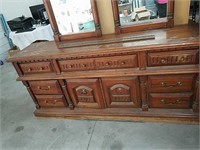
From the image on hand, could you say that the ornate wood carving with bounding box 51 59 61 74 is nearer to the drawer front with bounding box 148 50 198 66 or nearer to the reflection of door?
the drawer front with bounding box 148 50 198 66

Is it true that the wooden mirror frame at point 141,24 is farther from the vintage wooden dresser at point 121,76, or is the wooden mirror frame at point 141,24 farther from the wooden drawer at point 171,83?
the wooden drawer at point 171,83

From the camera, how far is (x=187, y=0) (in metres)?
1.47

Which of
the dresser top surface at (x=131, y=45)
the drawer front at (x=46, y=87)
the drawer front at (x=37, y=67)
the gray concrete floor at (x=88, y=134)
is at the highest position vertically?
the dresser top surface at (x=131, y=45)

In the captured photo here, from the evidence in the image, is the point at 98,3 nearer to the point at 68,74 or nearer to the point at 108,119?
the point at 68,74

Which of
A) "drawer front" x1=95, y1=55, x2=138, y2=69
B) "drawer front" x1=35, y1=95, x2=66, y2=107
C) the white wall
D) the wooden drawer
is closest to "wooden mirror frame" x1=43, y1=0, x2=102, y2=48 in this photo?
"drawer front" x1=95, y1=55, x2=138, y2=69

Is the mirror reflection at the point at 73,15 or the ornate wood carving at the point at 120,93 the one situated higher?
the mirror reflection at the point at 73,15

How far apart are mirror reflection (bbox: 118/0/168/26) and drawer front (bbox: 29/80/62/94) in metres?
0.94

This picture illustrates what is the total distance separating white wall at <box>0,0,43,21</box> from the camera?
424 centimetres

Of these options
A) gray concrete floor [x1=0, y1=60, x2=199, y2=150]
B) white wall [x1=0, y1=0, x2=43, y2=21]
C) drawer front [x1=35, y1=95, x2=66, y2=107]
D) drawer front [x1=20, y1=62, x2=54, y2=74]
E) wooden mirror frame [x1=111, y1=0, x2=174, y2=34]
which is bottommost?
gray concrete floor [x1=0, y1=60, x2=199, y2=150]

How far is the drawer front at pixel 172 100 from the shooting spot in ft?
4.96

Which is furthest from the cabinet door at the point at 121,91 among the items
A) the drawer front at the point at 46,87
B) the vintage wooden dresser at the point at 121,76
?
the drawer front at the point at 46,87

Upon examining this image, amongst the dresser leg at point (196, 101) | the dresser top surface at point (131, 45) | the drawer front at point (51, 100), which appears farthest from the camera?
the drawer front at point (51, 100)

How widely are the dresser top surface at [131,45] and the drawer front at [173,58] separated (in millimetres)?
86

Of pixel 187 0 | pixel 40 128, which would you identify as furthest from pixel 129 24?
pixel 40 128
